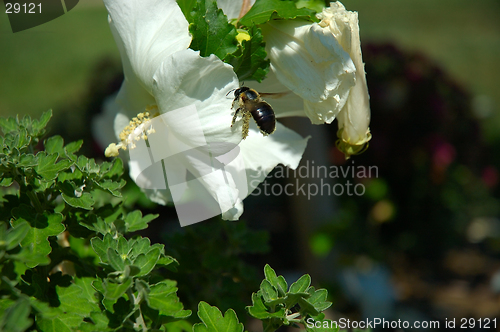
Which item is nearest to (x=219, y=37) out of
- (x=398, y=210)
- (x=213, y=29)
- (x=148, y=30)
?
(x=213, y=29)

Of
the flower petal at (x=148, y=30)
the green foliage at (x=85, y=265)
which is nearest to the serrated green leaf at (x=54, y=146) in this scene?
the green foliage at (x=85, y=265)

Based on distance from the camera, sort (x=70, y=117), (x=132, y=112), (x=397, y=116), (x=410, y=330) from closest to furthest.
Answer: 1. (x=132, y=112)
2. (x=410, y=330)
3. (x=397, y=116)
4. (x=70, y=117)

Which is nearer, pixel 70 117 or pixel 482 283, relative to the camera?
pixel 482 283

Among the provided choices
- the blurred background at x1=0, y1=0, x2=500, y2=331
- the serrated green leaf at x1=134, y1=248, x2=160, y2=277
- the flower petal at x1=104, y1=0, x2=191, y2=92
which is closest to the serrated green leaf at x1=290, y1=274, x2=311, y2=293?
the serrated green leaf at x1=134, y1=248, x2=160, y2=277

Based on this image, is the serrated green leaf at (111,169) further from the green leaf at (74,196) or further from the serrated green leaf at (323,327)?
the serrated green leaf at (323,327)

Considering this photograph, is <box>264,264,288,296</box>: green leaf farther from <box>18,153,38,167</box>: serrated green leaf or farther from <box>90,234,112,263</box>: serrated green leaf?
<box>18,153,38,167</box>: serrated green leaf

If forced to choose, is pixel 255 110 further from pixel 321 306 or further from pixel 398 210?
pixel 398 210

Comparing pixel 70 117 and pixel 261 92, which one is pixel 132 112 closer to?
pixel 261 92

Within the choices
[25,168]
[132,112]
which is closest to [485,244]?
[132,112]
